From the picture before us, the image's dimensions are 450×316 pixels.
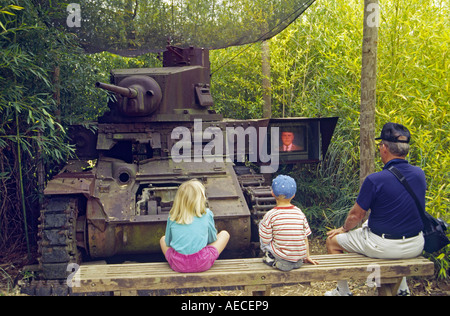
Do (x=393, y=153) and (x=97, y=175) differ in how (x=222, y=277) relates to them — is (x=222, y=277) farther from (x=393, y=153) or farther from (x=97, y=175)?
(x=97, y=175)

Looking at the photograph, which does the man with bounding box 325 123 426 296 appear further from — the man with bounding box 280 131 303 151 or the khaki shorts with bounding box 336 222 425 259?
the man with bounding box 280 131 303 151

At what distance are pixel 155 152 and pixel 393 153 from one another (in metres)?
3.14

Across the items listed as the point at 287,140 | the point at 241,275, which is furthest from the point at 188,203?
the point at 287,140

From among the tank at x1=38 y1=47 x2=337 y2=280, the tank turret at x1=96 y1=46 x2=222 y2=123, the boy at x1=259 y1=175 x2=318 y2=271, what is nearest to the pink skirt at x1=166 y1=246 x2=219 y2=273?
the boy at x1=259 y1=175 x2=318 y2=271

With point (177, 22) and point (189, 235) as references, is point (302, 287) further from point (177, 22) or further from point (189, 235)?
point (177, 22)

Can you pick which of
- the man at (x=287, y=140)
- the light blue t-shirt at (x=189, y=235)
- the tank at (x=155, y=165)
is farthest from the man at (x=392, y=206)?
the man at (x=287, y=140)

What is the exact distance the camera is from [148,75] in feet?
21.3

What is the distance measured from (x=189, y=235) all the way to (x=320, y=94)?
5118mm

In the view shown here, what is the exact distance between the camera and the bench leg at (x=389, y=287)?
4129mm

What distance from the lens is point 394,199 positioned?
Answer: 4.04 meters

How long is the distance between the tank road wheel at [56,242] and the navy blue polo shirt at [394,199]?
2897 mm

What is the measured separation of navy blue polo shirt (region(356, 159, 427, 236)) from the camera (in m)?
4.04

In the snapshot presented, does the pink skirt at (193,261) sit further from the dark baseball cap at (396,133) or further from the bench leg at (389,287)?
the dark baseball cap at (396,133)
